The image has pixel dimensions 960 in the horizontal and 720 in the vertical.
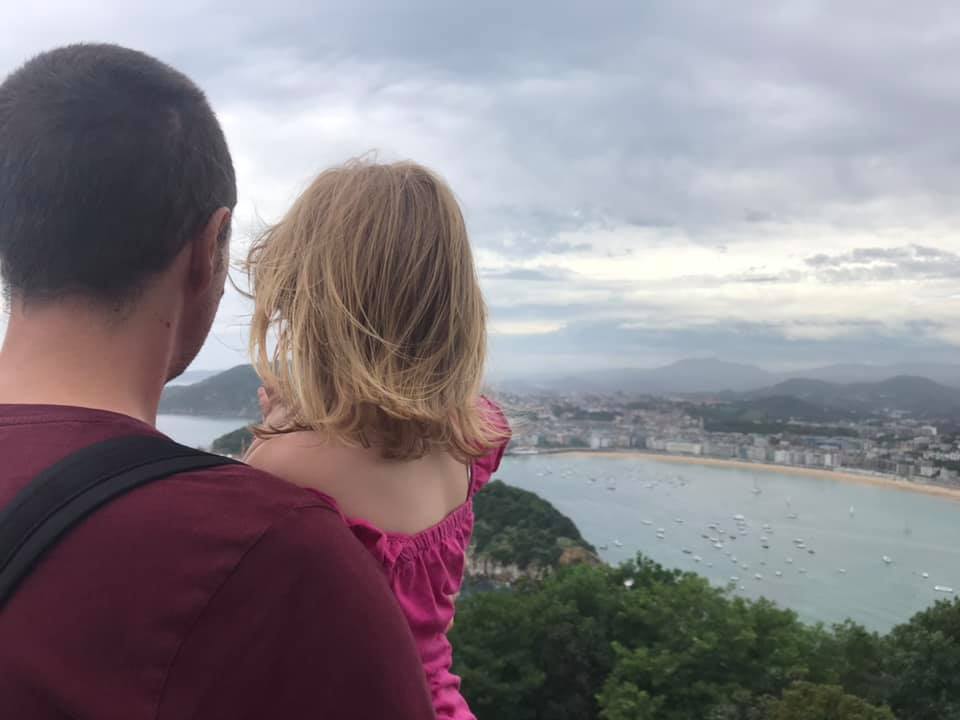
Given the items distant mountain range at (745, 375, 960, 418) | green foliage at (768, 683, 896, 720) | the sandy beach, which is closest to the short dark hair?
green foliage at (768, 683, 896, 720)

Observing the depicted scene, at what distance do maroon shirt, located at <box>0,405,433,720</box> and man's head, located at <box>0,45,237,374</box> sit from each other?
0.19 meters

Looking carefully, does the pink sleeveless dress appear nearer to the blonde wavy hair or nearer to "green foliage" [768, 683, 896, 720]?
the blonde wavy hair

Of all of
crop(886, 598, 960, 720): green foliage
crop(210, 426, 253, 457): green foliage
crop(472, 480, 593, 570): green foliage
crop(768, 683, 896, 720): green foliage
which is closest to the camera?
crop(210, 426, 253, 457): green foliage

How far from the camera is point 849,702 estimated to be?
695cm

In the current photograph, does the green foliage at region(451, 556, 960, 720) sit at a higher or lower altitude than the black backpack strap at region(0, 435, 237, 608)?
lower

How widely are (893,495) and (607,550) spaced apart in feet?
23.3

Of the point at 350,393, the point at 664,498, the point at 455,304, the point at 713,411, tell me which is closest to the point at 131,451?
the point at 350,393

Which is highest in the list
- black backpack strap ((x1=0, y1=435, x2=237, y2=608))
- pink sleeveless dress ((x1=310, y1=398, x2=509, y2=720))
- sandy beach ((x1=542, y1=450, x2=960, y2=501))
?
black backpack strap ((x1=0, y1=435, x2=237, y2=608))

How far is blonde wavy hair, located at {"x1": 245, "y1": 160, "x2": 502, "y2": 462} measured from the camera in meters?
1.26

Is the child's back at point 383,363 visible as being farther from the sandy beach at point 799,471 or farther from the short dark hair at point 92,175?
the sandy beach at point 799,471

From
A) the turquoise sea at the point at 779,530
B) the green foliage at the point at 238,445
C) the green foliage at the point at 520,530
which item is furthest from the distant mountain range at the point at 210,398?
the green foliage at the point at 520,530

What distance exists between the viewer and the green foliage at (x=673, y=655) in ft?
28.7

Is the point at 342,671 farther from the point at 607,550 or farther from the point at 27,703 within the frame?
the point at 607,550

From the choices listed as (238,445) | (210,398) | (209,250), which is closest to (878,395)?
(210,398)
